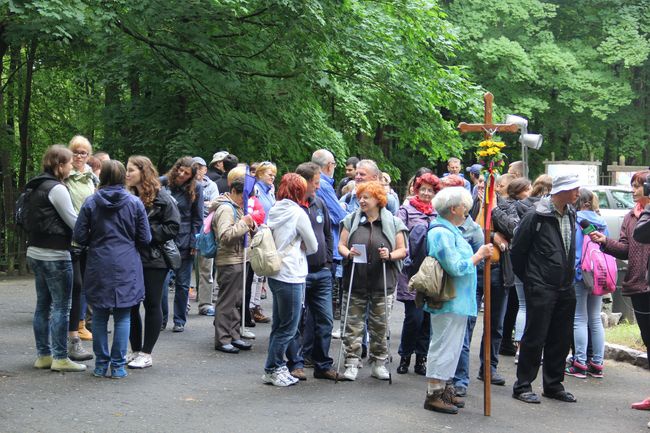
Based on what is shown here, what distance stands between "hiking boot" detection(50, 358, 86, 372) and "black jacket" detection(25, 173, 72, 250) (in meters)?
1.05

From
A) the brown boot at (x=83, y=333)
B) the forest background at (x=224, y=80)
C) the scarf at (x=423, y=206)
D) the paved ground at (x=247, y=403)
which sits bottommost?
the paved ground at (x=247, y=403)

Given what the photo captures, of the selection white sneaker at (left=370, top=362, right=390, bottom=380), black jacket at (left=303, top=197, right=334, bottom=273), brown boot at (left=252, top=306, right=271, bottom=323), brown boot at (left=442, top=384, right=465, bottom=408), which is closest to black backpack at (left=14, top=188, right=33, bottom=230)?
black jacket at (left=303, top=197, right=334, bottom=273)

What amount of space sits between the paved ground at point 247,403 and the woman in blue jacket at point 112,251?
1.85 ft

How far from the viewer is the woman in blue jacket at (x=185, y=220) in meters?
10.5

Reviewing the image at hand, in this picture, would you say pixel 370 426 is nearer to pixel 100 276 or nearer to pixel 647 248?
pixel 100 276

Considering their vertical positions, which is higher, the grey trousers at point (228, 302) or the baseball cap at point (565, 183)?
the baseball cap at point (565, 183)

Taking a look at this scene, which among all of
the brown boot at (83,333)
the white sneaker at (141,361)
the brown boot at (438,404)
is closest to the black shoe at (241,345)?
the white sneaker at (141,361)

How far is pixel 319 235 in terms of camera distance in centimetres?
820

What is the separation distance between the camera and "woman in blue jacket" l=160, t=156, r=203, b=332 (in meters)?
10.5

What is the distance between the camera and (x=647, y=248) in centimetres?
841

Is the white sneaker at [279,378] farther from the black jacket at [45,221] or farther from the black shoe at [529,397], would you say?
the black jacket at [45,221]

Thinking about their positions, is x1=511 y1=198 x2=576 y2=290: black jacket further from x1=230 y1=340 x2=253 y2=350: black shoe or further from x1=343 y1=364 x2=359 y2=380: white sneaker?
x1=230 y1=340 x2=253 y2=350: black shoe

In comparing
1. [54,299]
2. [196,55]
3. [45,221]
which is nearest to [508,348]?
[54,299]

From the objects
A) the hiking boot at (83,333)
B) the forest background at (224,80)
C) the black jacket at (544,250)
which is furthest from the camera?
the forest background at (224,80)
